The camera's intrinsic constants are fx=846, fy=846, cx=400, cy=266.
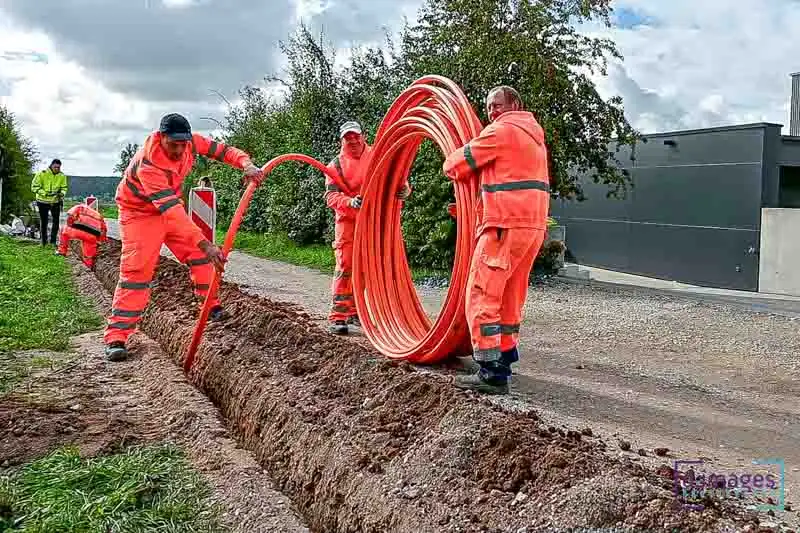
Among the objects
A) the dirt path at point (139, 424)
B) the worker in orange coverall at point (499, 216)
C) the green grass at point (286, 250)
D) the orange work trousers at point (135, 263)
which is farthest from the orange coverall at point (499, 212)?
the green grass at point (286, 250)

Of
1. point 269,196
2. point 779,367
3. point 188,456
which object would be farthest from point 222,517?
point 269,196

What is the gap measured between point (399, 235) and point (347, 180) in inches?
34.3

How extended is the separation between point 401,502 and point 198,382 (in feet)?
11.0

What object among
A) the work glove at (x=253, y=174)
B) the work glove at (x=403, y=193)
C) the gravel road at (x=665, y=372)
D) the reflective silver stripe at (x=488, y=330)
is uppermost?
the work glove at (x=253, y=174)

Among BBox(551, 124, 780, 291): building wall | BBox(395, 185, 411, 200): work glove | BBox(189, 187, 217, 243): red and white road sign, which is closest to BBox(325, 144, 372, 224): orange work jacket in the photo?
BBox(395, 185, 411, 200): work glove

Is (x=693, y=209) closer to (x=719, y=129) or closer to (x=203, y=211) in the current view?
(x=719, y=129)

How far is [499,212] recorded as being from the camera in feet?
17.5

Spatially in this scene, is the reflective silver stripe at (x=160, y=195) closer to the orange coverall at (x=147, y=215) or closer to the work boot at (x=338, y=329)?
the orange coverall at (x=147, y=215)

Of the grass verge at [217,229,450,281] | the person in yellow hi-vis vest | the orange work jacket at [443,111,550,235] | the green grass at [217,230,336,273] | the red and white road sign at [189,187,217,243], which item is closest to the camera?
the orange work jacket at [443,111,550,235]

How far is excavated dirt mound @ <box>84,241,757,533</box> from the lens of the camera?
3219 mm

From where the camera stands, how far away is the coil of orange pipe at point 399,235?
5.92 metres

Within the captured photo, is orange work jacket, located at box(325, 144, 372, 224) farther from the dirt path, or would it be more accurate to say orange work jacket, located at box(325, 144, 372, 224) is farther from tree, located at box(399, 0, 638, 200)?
tree, located at box(399, 0, 638, 200)

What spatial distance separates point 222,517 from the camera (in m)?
3.86

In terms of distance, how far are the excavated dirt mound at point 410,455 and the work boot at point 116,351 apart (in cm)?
87
